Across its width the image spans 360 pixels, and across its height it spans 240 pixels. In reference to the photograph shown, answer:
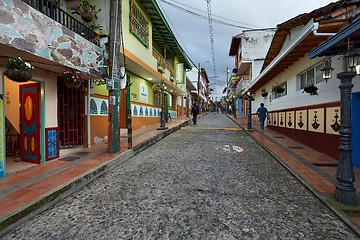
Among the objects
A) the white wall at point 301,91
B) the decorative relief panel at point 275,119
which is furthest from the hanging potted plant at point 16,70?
the decorative relief panel at point 275,119

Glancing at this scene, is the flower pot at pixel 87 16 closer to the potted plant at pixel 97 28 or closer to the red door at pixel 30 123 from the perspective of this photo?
the potted plant at pixel 97 28

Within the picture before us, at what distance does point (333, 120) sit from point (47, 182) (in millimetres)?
7460

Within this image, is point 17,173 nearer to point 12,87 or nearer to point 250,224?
point 12,87

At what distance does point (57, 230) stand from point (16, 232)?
0.56 meters

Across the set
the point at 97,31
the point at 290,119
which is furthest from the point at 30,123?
the point at 290,119

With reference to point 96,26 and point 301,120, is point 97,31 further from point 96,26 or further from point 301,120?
point 301,120

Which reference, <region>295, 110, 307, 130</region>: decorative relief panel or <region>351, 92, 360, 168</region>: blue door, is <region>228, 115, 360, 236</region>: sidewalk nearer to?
<region>351, 92, 360, 168</region>: blue door

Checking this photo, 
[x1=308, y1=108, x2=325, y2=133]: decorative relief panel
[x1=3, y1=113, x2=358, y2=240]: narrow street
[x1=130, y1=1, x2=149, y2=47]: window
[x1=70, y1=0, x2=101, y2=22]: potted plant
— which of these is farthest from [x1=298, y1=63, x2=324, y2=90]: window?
[x1=70, y1=0, x2=101, y2=22]: potted plant

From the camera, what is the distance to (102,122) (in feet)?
28.2

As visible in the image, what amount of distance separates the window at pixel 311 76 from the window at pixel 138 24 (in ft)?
24.5

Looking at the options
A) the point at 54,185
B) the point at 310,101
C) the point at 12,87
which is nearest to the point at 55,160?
the point at 54,185

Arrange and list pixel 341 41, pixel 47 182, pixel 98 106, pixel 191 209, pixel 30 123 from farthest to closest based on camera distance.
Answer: pixel 98 106 < pixel 30 123 < pixel 47 182 < pixel 341 41 < pixel 191 209

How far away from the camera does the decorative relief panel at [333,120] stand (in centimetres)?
575

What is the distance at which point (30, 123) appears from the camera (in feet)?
19.2
